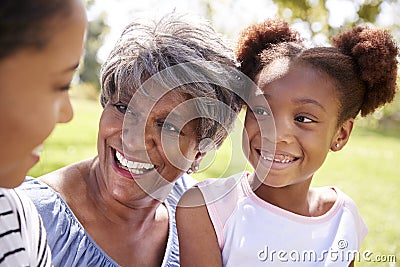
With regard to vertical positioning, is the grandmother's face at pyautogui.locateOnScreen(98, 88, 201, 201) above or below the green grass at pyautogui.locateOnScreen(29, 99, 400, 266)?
below

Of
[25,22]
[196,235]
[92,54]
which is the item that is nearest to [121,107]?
[196,235]

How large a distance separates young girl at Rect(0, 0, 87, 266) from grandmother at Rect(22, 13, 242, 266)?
95 cm

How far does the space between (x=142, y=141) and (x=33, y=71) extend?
111 cm

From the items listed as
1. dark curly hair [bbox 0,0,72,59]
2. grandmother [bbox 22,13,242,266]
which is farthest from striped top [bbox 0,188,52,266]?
grandmother [bbox 22,13,242,266]

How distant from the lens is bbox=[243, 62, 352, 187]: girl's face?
226cm

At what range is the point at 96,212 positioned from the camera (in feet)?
7.80

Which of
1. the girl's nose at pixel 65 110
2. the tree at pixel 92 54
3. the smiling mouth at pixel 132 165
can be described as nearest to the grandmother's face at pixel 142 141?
the smiling mouth at pixel 132 165

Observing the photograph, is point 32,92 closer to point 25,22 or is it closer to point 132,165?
point 25,22

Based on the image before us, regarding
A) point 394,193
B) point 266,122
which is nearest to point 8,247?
point 266,122

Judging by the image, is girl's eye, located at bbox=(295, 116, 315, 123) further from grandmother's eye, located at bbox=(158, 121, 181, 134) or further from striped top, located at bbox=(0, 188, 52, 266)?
striped top, located at bbox=(0, 188, 52, 266)

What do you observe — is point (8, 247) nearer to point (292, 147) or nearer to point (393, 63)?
point (292, 147)

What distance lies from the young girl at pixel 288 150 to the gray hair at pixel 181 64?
14 cm

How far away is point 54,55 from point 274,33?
58.3 inches

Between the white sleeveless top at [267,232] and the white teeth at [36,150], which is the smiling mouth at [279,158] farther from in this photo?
the white teeth at [36,150]
